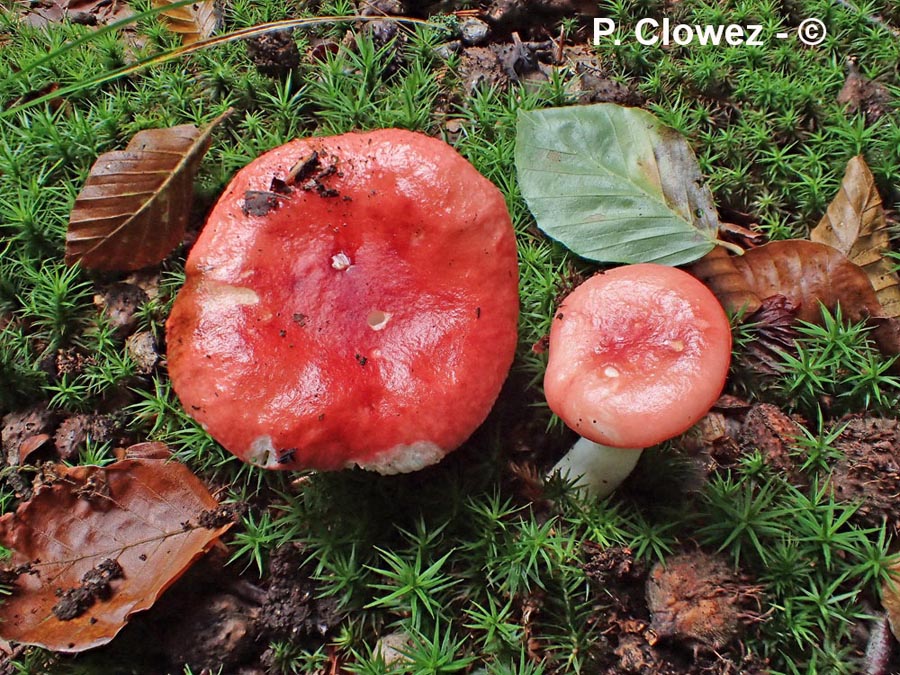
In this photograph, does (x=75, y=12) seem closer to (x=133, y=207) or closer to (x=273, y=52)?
(x=273, y=52)

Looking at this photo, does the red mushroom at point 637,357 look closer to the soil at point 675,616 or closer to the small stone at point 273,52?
the soil at point 675,616

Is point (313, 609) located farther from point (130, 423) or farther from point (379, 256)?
point (379, 256)

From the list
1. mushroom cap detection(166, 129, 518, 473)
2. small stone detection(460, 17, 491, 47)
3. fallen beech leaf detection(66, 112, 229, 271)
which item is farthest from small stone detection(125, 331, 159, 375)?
small stone detection(460, 17, 491, 47)

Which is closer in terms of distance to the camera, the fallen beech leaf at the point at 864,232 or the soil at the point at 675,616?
the soil at the point at 675,616

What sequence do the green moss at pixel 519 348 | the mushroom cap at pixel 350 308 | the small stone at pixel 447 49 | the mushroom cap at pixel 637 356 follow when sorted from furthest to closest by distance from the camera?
1. the small stone at pixel 447 49
2. the green moss at pixel 519 348
3. the mushroom cap at pixel 350 308
4. the mushroom cap at pixel 637 356

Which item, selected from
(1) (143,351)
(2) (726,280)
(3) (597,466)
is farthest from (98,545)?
(2) (726,280)

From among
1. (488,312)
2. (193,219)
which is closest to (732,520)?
(488,312)

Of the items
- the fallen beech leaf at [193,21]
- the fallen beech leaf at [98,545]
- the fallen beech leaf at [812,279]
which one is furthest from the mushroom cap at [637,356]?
the fallen beech leaf at [193,21]
